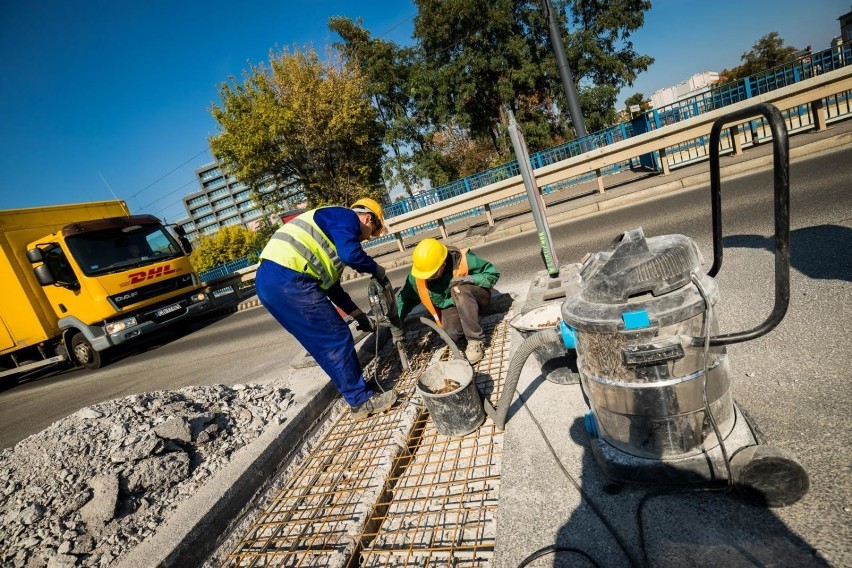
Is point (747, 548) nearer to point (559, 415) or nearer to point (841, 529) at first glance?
point (841, 529)

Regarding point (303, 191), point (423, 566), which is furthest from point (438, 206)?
point (303, 191)

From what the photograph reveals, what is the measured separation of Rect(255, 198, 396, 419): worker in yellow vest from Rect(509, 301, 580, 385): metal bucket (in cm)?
125

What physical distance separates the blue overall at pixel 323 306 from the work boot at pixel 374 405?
52 mm

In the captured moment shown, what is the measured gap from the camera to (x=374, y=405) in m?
3.25

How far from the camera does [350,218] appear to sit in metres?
3.17

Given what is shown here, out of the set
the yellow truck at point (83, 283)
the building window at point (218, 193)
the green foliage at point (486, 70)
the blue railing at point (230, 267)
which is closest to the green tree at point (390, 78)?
the green foliage at point (486, 70)

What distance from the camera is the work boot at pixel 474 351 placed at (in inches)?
137

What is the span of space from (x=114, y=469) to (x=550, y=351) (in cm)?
297

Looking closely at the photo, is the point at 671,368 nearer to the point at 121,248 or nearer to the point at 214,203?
the point at 121,248

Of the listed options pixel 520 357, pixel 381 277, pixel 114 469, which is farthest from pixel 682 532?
pixel 114 469

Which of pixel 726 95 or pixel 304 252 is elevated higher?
pixel 726 95

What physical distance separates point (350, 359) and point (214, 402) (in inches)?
53.3

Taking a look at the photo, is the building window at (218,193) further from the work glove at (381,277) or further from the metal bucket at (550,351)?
the metal bucket at (550,351)

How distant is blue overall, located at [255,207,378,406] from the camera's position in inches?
119
